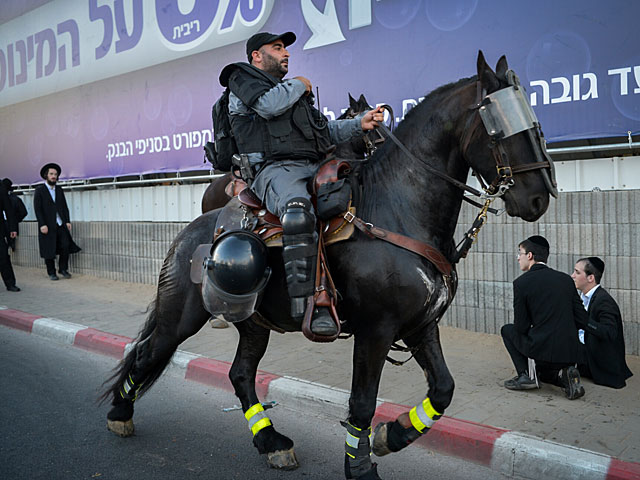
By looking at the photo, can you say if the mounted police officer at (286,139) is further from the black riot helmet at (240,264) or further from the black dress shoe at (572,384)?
the black dress shoe at (572,384)

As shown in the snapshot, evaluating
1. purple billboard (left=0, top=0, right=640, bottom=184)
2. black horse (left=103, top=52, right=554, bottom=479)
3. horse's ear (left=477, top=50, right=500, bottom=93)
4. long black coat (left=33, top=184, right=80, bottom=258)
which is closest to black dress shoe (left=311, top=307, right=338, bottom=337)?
black horse (left=103, top=52, right=554, bottom=479)

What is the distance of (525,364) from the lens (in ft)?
16.5

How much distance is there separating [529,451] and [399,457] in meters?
0.88

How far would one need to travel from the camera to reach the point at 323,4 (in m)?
7.95

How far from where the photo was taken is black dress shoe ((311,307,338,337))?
3.08m

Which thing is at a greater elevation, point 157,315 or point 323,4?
point 323,4

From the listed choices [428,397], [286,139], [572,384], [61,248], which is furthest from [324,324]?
[61,248]

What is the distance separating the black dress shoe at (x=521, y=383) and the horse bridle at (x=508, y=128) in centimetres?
257

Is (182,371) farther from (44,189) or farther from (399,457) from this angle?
(44,189)

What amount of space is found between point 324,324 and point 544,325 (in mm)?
2608

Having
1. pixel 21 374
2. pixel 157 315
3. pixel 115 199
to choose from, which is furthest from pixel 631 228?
pixel 115 199

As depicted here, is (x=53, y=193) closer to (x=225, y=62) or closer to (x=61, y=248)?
(x=61, y=248)

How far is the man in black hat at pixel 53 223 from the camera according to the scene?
11617 millimetres

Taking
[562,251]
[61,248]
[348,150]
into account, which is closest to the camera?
[348,150]
